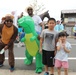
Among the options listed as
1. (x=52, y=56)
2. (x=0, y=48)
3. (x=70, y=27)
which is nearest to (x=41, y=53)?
(x=52, y=56)

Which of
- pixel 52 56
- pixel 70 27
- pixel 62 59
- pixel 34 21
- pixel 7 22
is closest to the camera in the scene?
pixel 62 59

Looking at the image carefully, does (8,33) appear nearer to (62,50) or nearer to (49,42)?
(49,42)

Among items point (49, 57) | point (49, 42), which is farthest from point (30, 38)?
point (49, 57)

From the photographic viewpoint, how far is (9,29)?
19.6 feet

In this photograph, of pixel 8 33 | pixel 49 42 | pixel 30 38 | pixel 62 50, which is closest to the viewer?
pixel 62 50

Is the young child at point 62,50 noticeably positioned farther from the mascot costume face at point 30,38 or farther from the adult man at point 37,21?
the adult man at point 37,21

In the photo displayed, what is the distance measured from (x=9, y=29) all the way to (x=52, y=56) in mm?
1444

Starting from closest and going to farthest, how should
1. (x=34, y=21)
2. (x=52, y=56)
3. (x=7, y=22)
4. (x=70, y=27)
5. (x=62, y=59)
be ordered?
1. (x=62, y=59)
2. (x=52, y=56)
3. (x=7, y=22)
4. (x=34, y=21)
5. (x=70, y=27)

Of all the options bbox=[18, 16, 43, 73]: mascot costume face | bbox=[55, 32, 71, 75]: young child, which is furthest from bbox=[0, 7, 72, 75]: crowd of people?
bbox=[18, 16, 43, 73]: mascot costume face

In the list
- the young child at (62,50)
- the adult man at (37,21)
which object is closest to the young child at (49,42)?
the young child at (62,50)

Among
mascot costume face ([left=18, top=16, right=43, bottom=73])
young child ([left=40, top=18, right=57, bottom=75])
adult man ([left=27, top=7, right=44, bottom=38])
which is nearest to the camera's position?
young child ([left=40, top=18, right=57, bottom=75])

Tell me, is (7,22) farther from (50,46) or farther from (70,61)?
(70,61)

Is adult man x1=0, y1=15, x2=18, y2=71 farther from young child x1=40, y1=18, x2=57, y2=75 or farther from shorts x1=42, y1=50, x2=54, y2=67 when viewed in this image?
shorts x1=42, y1=50, x2=54, y2=67

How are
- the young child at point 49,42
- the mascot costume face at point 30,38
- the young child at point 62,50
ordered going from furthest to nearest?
1. the mascot costume face at point 30,38
2. the young child at point 49,42
3. the young child at point 62,50
